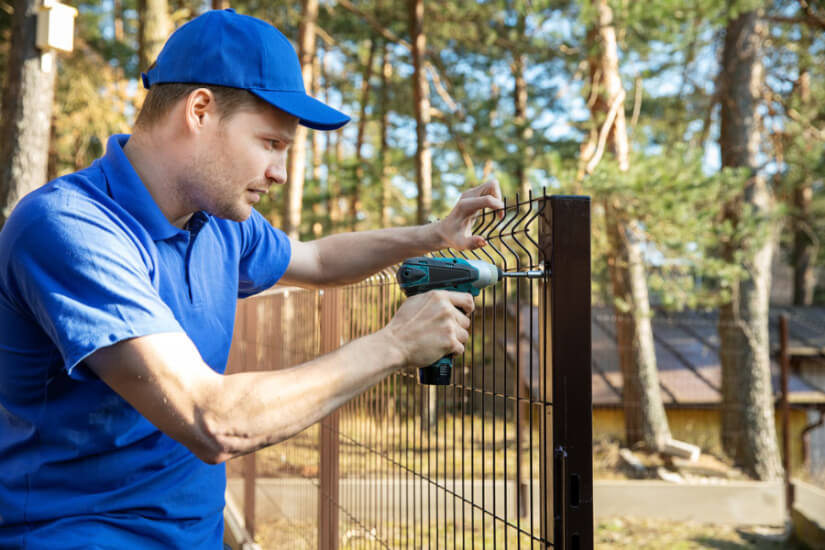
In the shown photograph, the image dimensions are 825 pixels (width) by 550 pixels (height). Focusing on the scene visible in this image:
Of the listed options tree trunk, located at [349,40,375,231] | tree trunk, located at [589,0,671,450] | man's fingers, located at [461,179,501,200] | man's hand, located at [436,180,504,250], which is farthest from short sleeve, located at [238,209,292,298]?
tree trunk, located at [349,40,375,231]

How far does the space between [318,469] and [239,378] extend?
2.60 m

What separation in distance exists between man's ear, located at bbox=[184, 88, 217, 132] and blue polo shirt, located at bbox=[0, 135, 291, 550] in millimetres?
189

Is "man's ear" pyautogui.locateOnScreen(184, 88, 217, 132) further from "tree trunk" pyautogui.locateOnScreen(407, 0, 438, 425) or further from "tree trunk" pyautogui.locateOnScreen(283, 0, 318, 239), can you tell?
"tree trunk" pyautogui.locateOnScreen(283, 0, 318, 239)

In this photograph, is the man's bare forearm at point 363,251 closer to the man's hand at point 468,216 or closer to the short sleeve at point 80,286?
the man's hand at point 468,216

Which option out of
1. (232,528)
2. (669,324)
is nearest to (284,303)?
(232,528)

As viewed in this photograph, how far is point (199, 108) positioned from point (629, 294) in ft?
28.6

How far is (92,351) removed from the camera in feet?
4.27

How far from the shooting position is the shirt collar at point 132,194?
5.26 feet

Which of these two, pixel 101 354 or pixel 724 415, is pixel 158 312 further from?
pixel 724 415

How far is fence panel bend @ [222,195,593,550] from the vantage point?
1683 mm

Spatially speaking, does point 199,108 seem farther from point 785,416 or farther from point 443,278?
point 785,416

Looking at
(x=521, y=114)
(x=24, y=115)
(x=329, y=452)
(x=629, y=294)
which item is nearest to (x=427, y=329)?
(x=329, y=452)

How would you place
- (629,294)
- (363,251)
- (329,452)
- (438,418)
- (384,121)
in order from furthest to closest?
(384,121) → (629,294) → (329,452) → (438,418) → (363,251)

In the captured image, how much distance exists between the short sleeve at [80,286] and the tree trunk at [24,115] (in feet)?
20.1
